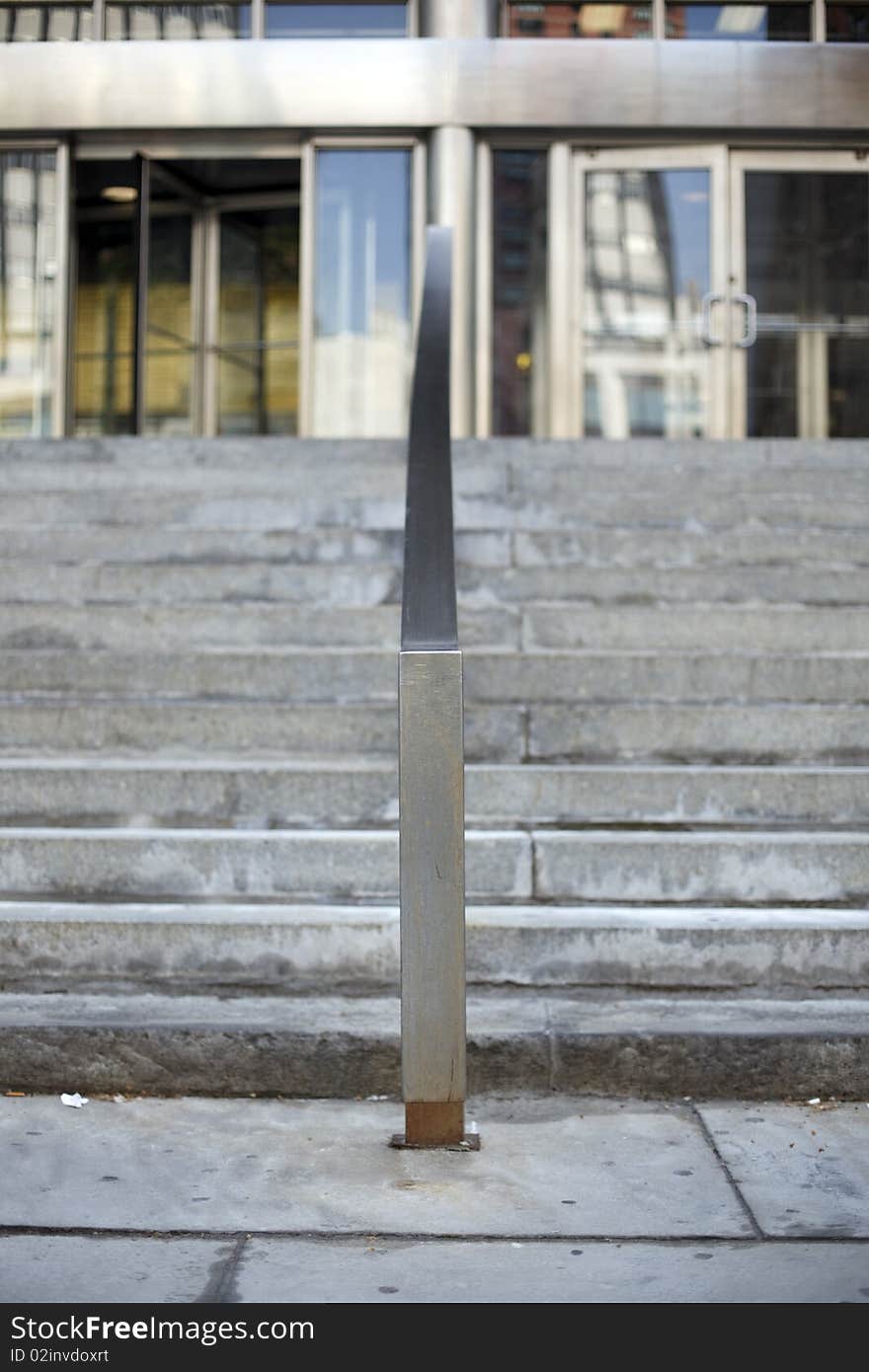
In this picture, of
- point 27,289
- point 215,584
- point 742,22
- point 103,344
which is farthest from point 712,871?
point 103,344

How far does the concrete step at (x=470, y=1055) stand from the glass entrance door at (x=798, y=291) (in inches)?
321

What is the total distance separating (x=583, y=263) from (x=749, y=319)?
51.9 inches

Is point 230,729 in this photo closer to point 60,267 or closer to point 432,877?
point 432,877

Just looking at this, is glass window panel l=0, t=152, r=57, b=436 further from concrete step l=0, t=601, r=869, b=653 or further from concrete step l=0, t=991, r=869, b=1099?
concrete step l=0, t=991, r=869, b=1099

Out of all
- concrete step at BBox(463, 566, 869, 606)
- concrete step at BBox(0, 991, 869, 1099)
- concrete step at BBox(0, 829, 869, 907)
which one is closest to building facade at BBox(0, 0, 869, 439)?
concrete step at BBox(463, 566, 869, 606)

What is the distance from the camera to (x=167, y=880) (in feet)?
13.3

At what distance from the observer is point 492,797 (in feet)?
14.2

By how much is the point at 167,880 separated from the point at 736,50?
8842mm

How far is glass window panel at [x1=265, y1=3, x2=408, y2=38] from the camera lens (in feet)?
35.8

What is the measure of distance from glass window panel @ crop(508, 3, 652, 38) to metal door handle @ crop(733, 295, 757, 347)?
203 centimetres

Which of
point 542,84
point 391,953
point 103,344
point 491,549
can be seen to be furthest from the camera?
point 103,344

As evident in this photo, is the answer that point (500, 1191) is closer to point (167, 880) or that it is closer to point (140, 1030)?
point (140, 1030)
